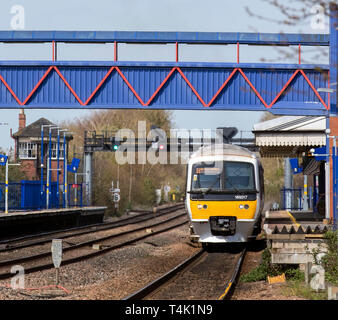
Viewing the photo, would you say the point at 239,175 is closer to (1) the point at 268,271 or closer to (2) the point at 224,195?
(2) the point at 224,195

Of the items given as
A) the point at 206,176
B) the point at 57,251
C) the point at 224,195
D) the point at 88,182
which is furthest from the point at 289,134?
the point at 88,182

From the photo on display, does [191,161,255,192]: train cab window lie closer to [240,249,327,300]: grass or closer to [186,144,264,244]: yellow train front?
[186,144,264,244]: yellow train front

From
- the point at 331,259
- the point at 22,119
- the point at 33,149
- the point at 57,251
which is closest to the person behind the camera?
the point at 331,259

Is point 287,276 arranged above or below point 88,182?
below

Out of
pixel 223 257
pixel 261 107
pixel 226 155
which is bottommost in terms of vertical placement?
pixel 223 257

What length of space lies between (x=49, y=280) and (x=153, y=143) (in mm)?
35856

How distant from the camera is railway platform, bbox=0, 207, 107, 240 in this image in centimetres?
2555

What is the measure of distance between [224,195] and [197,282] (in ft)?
17.6

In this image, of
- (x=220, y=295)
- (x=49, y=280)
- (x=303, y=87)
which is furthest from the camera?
(x=303, y=87)

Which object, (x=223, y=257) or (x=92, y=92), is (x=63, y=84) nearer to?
(x=92, y=92)

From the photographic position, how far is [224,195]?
739 inches

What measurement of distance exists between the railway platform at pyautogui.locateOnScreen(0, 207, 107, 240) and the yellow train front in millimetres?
8636

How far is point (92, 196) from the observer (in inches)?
1896

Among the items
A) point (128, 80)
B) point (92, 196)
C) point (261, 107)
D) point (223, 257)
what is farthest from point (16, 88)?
point (92, 196)
